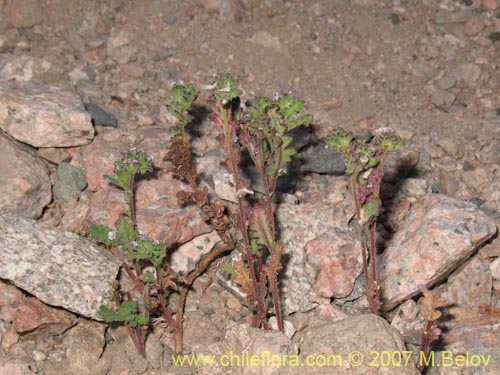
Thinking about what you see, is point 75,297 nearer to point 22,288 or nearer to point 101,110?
point 22,288

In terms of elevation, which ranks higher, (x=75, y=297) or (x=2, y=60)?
(x=2, y=60)

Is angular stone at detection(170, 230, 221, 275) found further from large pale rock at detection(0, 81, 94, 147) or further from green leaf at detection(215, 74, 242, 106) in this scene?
green leaf at detection(215, 74, 242, 106)

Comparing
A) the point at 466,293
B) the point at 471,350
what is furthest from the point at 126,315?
the point at 466,293

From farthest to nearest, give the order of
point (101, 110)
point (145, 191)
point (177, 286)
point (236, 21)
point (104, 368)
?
point (236, 21) < point (101, 110) < point (145, 191) < point (177, 286) < point (104, 368)

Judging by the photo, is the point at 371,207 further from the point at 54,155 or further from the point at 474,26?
the point at 474,26

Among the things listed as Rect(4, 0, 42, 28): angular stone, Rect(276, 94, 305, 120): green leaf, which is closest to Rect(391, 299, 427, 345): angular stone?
Rect(276, 94, 305, 120): green leaf

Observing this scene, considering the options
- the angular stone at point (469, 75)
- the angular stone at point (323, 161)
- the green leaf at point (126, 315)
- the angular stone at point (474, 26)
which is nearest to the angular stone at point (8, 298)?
the green leaf at point (126, 315)

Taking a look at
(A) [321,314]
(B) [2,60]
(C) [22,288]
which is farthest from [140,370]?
(B) [2,60]
